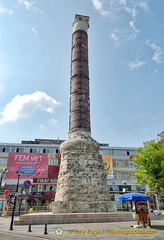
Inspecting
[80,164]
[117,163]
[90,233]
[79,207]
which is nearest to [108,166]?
[117,163]

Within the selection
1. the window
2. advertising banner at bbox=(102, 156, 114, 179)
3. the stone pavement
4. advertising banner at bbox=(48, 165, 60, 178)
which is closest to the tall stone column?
the stone pavement

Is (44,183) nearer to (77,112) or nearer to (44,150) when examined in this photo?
(44,150)

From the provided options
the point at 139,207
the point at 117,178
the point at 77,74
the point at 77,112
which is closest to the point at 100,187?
the point at 139,207

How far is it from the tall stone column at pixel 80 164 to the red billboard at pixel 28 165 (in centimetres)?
1746

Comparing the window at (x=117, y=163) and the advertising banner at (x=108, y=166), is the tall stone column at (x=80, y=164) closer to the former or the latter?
the advertising banner at (x=108, y=166)

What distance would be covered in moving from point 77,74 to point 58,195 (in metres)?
12.4

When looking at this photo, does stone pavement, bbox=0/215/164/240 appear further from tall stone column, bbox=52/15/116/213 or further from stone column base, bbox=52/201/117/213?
tall stone column, bbox=52/15/116/213

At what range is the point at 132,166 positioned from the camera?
120ft

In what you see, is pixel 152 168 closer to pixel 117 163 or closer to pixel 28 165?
pixel 117 163

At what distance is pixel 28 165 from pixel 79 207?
21.0 m

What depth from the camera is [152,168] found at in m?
18.3

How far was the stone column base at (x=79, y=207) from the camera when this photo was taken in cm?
1373

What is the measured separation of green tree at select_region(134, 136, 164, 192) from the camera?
1801 cm

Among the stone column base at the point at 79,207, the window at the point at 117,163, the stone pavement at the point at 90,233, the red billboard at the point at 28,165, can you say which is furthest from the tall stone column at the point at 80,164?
the window at the point at 117,163
